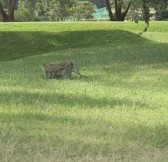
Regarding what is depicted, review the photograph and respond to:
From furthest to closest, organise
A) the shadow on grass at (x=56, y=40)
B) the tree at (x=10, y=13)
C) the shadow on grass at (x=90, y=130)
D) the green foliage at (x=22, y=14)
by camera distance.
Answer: the green foliage at (x=22, y=14) → the tree at (x=10, y=13) → the shadow on grass at (x=56, y=40) → the shadow on grass at (x=90, y=130)

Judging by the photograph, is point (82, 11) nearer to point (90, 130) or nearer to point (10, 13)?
point (10, 13)

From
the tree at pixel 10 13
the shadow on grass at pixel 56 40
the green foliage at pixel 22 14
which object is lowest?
the green foliage at pixel 22 14

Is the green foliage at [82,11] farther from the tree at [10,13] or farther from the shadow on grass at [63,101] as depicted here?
the shadow on grass at [63,101]

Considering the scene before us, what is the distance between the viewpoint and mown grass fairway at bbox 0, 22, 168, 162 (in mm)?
5906

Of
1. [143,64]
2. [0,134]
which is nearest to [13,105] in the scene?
[0,134]

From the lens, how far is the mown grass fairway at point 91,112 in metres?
5.91

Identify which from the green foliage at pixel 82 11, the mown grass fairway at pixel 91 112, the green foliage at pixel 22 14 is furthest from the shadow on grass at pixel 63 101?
the green foliage at pixel 82 11

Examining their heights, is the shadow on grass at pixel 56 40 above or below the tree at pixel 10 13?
below

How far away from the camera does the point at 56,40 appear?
84.6 feet

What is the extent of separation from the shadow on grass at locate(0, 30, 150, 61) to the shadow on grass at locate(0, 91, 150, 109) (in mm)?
13793

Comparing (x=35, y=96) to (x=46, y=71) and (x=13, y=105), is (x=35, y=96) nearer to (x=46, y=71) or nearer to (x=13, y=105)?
(x=13, y=105)

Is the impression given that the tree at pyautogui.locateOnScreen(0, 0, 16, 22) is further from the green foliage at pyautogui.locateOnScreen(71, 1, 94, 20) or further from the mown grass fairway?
the green foliage at pyautogui.locateOnScreen(71, 1, 94, 20)

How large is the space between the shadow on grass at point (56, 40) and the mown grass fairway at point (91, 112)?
5718mm

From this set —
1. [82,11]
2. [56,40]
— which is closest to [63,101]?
[56,40]
